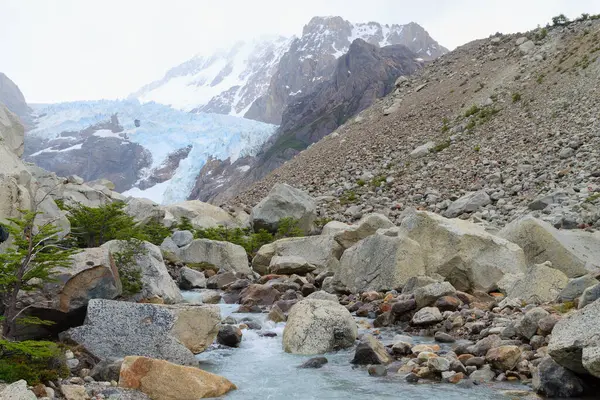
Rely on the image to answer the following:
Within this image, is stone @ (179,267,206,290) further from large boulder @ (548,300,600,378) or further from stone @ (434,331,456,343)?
large boulder @ (548,300,600,378)

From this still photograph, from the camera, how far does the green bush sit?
317 inches

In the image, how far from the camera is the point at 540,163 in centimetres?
2966

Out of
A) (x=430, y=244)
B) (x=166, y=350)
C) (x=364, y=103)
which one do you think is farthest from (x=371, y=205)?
(x=364, y=103)

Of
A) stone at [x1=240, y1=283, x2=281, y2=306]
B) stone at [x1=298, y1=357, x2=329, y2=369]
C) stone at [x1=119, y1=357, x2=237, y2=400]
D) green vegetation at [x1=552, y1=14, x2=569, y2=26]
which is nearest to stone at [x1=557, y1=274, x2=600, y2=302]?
stone at [x1=298, y1=357, x2=329, y2=369]

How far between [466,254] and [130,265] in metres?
9.67

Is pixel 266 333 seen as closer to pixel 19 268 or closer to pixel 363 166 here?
pixel 19 268

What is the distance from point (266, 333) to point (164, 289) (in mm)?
3742

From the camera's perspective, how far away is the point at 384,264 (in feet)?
56.7

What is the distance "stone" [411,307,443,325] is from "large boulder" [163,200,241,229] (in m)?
22.7

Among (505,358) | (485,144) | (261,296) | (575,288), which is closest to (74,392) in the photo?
(505,358)

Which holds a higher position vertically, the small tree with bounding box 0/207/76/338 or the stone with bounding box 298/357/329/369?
the small tree with bounding box 0/207/76/338

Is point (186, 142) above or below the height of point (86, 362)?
above

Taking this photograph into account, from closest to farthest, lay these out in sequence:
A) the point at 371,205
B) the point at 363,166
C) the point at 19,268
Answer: the point at 19,268
the point at 371,205
the point at 363,166

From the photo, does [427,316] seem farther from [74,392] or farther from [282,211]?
[282,211]
